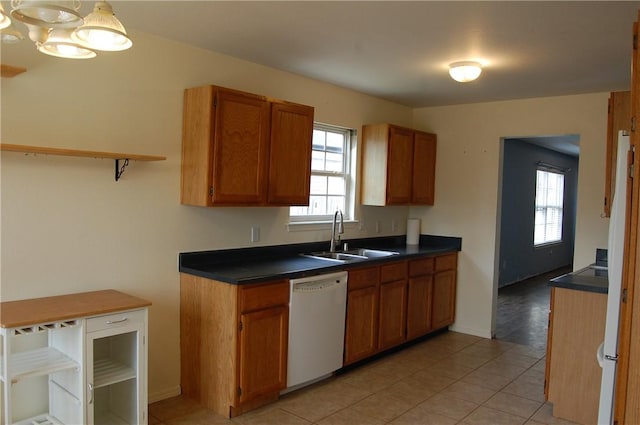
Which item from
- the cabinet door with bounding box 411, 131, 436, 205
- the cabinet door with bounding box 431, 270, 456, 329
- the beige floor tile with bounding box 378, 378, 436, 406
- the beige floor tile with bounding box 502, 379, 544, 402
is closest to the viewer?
the beige floor tile with bounding box 378, 378, 436, 406

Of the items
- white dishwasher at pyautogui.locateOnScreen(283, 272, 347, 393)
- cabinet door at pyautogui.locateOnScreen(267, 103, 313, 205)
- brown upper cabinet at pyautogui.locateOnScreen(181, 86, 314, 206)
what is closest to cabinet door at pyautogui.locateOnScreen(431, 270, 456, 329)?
white dishwasher at pyautogui.locateOnScreen(283, 272, 347, 393)

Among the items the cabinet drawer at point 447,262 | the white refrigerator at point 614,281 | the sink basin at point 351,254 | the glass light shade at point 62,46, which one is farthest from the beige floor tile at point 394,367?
the glass light shade at point 62,46

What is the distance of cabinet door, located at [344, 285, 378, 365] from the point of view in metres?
3.96

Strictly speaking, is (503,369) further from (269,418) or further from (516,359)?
(269,418)

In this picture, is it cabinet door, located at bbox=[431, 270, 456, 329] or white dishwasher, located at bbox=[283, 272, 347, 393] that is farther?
cabinet door, located at bbox=[431, 270, 456, 329]

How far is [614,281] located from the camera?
2.30 meters

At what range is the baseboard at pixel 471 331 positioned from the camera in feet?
17.1

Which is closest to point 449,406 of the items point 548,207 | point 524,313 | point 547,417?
point 547,417

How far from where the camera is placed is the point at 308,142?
390 cm

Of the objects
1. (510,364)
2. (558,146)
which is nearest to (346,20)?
(510,364)

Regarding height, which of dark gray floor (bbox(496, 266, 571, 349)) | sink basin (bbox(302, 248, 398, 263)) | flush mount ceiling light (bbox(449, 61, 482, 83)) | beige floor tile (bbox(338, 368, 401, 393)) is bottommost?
beige floor tile (bbox(338, 368, 401, 393))

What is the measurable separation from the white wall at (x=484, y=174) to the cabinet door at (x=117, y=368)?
3.61 m

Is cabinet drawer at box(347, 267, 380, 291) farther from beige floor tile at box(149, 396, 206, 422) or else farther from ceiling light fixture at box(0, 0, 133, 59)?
ceiling light fixture at box(0, 0, 133, 59)

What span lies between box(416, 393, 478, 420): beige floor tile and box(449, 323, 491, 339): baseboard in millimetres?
1788
